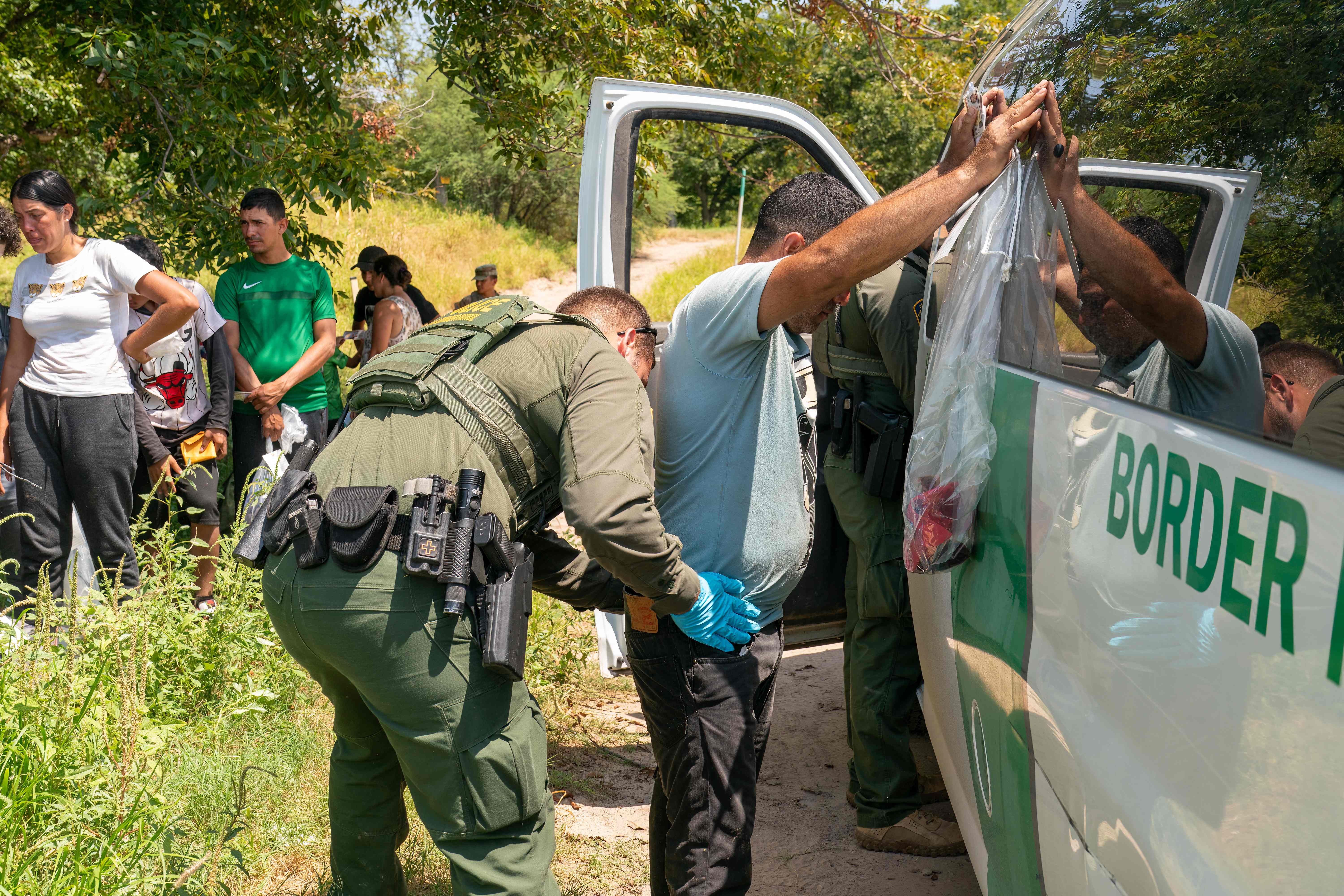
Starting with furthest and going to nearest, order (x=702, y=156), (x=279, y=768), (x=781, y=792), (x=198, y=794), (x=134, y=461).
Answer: (x=702, y=156)
(x=134, y=461)
(x=781, y=792)
(x=279, y=768)
(x=198, y=794)

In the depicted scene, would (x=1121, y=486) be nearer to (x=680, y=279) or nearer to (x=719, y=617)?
(x=719, y=617)

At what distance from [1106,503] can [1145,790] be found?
316mm

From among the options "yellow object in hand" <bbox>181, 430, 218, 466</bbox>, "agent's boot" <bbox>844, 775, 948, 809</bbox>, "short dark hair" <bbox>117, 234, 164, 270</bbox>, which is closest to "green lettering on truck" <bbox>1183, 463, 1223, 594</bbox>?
"agent's boot" <bbox>844, 775, 948, 809</bbox>

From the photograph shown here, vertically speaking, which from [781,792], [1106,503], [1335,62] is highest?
[1335,62]

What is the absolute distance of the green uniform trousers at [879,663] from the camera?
2.90 m

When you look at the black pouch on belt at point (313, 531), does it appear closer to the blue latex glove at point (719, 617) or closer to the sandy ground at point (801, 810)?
the blue latex glove at point (719, 617)

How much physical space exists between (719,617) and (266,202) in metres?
3.35

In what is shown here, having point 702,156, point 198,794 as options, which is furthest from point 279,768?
point 702,156

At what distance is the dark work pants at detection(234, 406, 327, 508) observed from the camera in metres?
4.64

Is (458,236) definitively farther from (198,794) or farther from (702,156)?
(198,794)

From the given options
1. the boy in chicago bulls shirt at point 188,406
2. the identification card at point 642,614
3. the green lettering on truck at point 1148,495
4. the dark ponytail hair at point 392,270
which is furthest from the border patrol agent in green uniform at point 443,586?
the dark ponytail hair at point 392,270

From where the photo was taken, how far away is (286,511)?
6.32 ft

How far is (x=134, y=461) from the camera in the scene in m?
3.87

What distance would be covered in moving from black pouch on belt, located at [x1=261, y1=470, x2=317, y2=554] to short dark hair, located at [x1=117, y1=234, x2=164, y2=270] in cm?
285
